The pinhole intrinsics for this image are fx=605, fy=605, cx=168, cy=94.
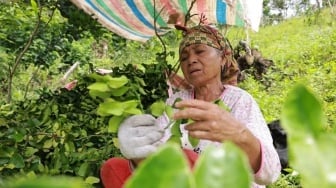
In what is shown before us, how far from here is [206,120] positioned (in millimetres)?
1125

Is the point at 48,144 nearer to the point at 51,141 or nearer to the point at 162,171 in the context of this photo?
the point at 51,141

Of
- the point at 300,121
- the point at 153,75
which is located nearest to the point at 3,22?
the point at 153,75

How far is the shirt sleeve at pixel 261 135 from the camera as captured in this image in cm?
134

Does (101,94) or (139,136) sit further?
(139,136)

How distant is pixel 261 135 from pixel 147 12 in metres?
1.15

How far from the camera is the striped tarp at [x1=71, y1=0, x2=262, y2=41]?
2266 mm

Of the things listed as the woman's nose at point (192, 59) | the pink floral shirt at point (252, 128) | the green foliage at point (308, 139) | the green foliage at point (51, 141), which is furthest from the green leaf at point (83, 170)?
the green foliage at point (308, 139)

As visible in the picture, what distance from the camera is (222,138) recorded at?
115 cm

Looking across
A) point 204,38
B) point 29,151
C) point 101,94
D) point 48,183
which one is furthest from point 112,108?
point 48,183

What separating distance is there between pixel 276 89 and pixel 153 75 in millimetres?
3282

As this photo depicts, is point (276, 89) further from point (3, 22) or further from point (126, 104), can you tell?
point (126, 104)

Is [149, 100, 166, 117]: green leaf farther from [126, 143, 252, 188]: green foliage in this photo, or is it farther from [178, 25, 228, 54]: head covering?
[126, 143, 252, 188]: green foliage

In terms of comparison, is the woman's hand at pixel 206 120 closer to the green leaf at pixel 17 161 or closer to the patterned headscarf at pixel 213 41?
the green leaf at pixel 17 161

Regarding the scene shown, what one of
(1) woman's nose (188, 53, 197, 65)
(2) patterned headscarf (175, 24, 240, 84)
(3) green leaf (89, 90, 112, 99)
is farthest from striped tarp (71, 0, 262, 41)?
(3) green leaf (89, 90, 112, 99)
